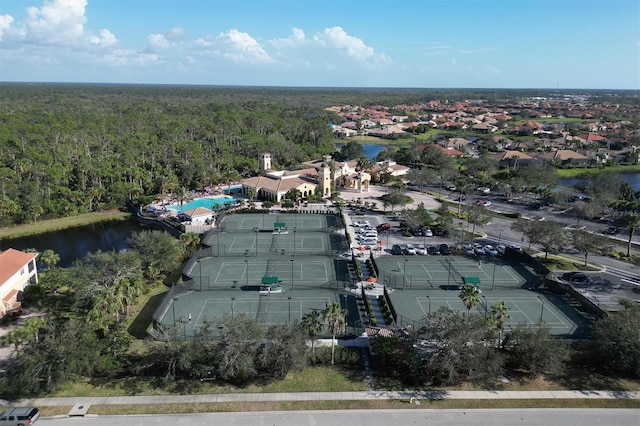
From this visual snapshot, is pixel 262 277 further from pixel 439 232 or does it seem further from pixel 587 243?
pixel 587 243

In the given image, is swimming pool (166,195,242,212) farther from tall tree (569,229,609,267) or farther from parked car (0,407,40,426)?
tall tree (569,229,609,267)

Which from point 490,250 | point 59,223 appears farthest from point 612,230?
point 59,223

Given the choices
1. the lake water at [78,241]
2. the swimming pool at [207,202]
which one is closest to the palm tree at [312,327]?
the lake water at [78,241]

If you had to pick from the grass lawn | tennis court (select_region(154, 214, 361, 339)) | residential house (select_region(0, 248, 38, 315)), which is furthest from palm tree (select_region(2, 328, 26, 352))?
the grass lawn

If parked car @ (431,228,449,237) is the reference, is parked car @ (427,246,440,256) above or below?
below

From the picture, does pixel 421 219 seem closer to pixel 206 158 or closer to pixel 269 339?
pixel 269 339

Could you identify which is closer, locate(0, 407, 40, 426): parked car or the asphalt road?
locate(0, 407, 40, 426): parked car

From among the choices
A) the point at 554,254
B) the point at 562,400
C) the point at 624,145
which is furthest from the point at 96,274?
the point at 624,145
